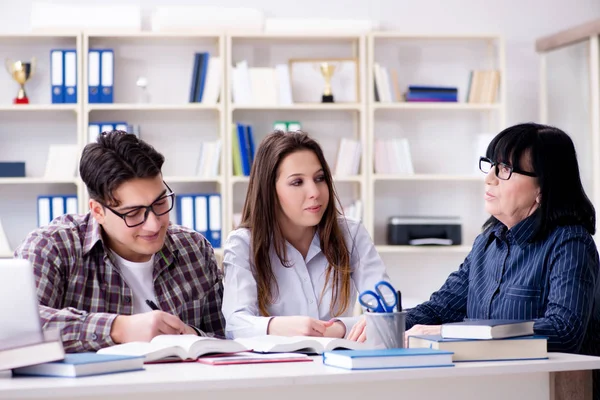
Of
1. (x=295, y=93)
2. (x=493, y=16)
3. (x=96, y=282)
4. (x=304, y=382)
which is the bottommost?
(x=304, y=382)

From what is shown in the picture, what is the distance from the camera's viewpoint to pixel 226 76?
4.55 metres

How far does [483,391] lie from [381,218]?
3405 mm

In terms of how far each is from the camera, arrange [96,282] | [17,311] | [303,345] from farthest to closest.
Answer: [96,282] → [303,345] → [17,311]

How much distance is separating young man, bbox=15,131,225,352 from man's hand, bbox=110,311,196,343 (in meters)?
0.07

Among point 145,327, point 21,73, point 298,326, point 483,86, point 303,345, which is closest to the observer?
point 303,345

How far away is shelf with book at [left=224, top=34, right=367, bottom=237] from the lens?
179 inches

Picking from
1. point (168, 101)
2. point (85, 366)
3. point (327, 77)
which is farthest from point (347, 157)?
point (85, 366)

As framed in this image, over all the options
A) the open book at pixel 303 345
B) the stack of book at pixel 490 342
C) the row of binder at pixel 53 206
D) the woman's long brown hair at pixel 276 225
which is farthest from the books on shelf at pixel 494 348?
the row of binder at pixel 53 206

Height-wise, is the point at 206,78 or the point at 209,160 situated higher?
the point at 206,78

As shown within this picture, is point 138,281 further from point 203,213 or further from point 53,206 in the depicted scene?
point 53,206

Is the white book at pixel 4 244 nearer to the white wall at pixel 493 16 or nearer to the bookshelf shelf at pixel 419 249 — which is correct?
the white wall at pixel 493 16

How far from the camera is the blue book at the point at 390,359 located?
4.60 ft

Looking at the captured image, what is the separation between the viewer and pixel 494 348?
5.01ft

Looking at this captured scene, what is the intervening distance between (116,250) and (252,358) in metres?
0.72
